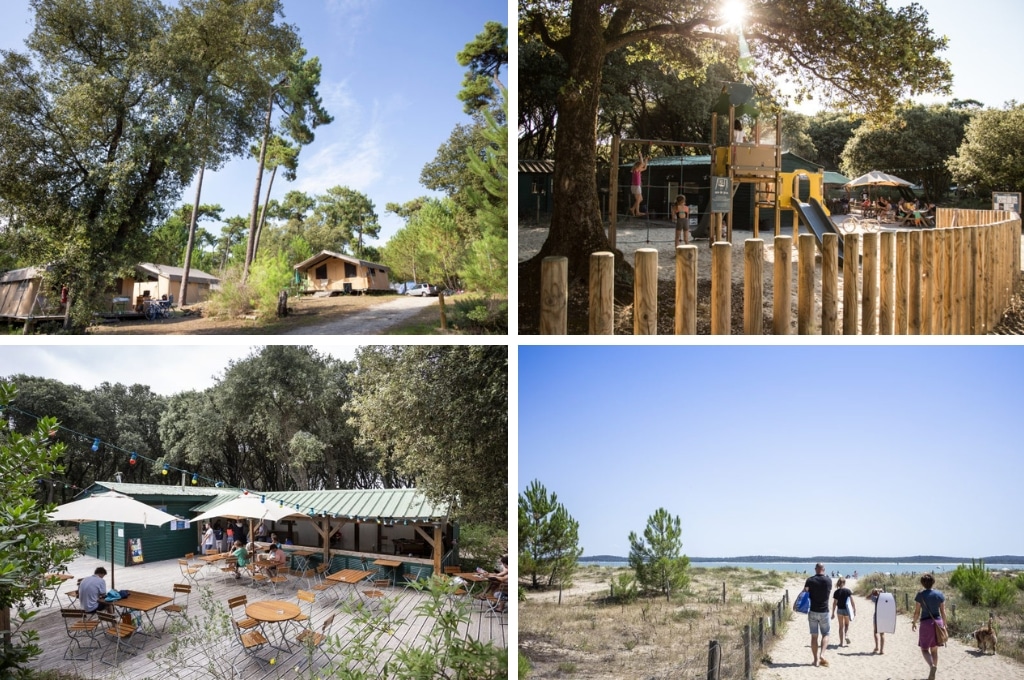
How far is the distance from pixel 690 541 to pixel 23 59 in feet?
12.6

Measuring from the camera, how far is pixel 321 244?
3.29m

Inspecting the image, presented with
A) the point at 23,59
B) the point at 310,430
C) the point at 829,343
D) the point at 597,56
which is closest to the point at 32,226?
the point at 23,59

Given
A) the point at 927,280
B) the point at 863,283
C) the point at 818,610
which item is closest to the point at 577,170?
the point at 863,283

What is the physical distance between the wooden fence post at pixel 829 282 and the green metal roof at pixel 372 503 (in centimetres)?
186

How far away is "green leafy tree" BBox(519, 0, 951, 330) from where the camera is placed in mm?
3344

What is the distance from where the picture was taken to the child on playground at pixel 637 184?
366 cm

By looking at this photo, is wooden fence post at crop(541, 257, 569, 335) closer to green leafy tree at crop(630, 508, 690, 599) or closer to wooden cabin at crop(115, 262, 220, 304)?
green leafy tree at crop(630, 508, 690, 599)

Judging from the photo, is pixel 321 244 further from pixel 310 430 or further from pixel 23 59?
pixel 23 59

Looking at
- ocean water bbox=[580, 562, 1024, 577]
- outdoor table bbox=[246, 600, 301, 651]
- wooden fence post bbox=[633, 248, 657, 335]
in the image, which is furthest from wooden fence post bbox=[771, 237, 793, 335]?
outdoor table bbox=[246, 600, 301, 651]

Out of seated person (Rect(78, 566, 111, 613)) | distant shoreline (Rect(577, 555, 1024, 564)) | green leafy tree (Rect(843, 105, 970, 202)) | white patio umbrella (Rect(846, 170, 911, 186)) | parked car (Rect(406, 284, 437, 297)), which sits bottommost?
seated person (Rect(78, 566, 111, 613))

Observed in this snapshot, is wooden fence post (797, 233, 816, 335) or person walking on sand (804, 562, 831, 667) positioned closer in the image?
wooden fence post (797, 233, 816, 335)

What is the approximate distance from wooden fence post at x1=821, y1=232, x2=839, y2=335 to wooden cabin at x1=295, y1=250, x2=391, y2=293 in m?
1.93

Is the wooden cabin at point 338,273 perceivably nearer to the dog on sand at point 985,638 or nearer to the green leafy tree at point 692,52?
the green leafy tree at point 692,52

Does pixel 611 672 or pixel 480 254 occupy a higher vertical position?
pixel 480 254
